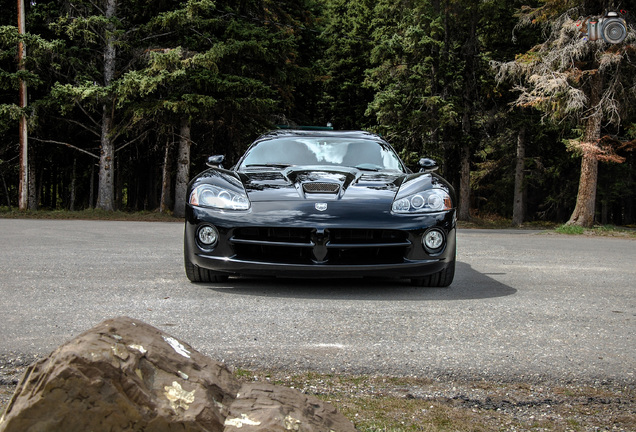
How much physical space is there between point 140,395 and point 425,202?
420 centimetres

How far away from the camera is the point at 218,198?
549 cm

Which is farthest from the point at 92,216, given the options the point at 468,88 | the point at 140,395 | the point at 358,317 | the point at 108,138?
the point at 140,395

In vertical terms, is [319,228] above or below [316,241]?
above

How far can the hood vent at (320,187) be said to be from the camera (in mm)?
5590

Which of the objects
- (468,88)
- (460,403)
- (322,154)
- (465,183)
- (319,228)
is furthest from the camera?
(465,183)

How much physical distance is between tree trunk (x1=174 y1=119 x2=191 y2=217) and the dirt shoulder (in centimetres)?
2136

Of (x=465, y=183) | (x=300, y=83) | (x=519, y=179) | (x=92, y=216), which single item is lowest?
(x=92, y=216)

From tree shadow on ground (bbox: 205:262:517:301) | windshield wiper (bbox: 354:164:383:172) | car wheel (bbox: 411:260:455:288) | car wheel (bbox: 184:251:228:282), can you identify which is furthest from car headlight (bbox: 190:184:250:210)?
car wheel (bbox: 411:260:455:288)

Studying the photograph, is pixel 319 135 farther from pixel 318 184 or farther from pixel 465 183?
pixel 465 183

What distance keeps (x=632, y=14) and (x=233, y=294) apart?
19.7 metres

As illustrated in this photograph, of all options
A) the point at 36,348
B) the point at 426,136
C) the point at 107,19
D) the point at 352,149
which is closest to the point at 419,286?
the point at 352,149

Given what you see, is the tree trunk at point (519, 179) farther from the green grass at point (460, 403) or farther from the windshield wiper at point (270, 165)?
the green grass at point (460, 403)

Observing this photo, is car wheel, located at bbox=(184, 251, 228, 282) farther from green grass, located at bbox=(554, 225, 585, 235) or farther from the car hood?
green grass, located at bbox=(554, 225, 585, 235)

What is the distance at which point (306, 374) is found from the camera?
305 cm
